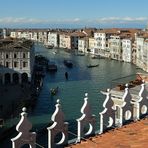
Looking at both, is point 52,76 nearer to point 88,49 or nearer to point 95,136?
point 88,49

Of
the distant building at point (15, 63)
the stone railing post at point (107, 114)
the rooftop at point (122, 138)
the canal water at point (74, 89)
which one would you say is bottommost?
the canal water at point (74, 89)

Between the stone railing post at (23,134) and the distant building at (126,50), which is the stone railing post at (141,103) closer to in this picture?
the stone railing post at (23,134)

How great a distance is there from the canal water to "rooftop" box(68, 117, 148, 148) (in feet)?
34.3

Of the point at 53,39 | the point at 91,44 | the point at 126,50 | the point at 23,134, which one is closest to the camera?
the point at 23,134

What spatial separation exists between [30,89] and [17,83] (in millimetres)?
3977

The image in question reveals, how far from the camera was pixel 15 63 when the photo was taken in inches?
1651

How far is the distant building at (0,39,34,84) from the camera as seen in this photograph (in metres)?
41.7

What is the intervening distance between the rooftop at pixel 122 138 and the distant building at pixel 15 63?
34.3 m

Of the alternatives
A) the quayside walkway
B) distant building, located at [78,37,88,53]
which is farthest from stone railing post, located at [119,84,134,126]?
distant building, located at [78,37,88,53]

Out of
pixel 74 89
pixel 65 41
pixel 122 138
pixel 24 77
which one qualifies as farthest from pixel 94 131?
pixel 65 41

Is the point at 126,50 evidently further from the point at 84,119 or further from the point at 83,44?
the point at 84,119

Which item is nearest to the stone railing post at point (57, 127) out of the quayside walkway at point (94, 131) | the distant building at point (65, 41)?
the quayside walkway at point (94, 131)

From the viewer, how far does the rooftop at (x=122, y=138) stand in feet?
22.1

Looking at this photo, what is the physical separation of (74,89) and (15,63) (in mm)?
6244
